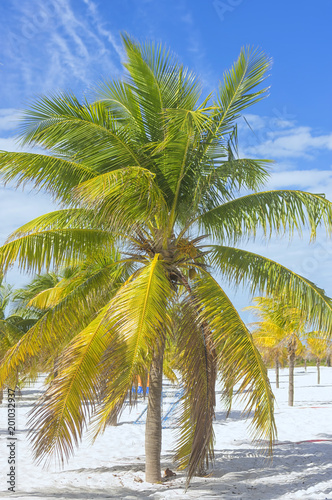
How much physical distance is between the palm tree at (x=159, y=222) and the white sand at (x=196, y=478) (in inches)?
26.0

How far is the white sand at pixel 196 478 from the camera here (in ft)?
25.1

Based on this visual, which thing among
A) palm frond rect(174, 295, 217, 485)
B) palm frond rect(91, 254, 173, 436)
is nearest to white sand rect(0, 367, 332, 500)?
palm frond rect(174, 295, 217, 485)

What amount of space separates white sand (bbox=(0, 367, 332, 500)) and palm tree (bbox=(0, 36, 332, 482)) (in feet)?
2.17

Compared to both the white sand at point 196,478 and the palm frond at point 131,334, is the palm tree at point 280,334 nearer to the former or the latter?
the white sand at point 196,478

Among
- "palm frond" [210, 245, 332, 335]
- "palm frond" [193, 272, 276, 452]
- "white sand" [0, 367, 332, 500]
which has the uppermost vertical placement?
"palm frond" [210, 245, 332, 335]

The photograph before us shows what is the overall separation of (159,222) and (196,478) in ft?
15.6

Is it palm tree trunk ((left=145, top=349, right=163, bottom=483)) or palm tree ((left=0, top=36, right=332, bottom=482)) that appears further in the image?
palm tree trunk ((left=145, top=349, right=163, bottom=483))

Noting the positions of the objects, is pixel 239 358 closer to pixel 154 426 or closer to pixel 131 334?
pixel 131 334

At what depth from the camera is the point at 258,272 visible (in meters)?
7.81

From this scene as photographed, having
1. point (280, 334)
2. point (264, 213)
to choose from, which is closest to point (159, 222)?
point (264, 213)

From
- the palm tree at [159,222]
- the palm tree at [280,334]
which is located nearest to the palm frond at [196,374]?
the palm tree at [159,222]

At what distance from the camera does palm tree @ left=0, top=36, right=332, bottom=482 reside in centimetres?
661

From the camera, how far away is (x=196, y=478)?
8672 mm

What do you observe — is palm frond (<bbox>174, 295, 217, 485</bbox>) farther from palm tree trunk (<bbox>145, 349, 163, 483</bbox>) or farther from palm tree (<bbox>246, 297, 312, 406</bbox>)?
palm tree (<bbox>246, 297, 312, 406</bbox>)
